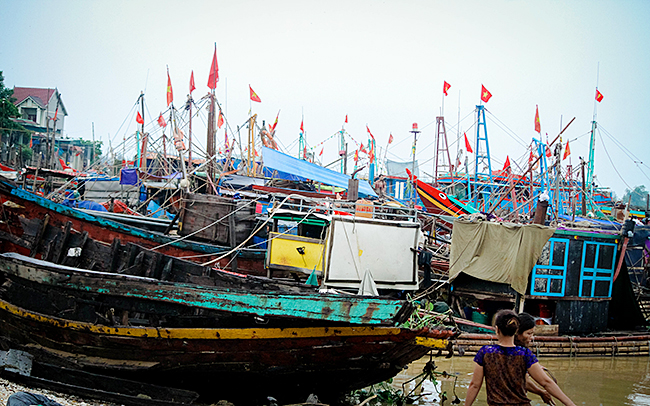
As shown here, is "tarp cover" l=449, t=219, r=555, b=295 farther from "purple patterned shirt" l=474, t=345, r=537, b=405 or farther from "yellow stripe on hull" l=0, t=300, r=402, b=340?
"purple patterned shirt" l=474, t=345, r=537, b=405

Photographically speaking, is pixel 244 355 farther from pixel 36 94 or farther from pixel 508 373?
pixel 36 94

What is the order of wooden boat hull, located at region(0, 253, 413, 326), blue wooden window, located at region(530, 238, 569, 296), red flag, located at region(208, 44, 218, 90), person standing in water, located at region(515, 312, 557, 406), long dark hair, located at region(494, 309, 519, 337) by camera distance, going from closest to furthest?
long dark hair, located at region(494, 309, 519, 337), person standing in water, located at region(515, 312, 557, 406), wooden boat hull, located at region(0, 253, 413, 326), blue wooden window, located at region(530, 238, 569, 296), red flag, located at region(208, 44, 218, 90)

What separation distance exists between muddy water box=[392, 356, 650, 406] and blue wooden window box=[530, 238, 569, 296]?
4.61ft

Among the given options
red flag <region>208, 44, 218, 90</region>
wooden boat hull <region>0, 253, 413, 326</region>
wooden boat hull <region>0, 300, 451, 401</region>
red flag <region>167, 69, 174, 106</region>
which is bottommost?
wooden boat hull <region>0, 300, 451, 401</region>

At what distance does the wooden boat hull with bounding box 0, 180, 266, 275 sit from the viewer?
8.42m

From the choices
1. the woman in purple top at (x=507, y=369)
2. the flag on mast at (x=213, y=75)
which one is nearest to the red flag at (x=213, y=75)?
the flag on mast at (x=213, y=75)

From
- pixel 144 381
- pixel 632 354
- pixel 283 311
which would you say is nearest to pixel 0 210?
pixel 144 381

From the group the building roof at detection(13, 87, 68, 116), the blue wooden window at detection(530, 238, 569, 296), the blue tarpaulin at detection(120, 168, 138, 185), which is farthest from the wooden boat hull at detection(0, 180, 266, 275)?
the building roof at detection(13, 87, 68, 116)

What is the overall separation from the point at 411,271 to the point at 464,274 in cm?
289

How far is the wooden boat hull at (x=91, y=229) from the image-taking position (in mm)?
8422

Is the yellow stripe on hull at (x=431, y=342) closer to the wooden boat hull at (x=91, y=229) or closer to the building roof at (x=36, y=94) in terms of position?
the wooden boat hull at (x=91, y=229)

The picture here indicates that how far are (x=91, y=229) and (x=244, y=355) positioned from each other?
17.7ft

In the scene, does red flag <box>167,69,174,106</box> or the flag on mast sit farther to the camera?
red flag <box>167,69,174,106</box>

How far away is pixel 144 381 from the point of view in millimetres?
5770
